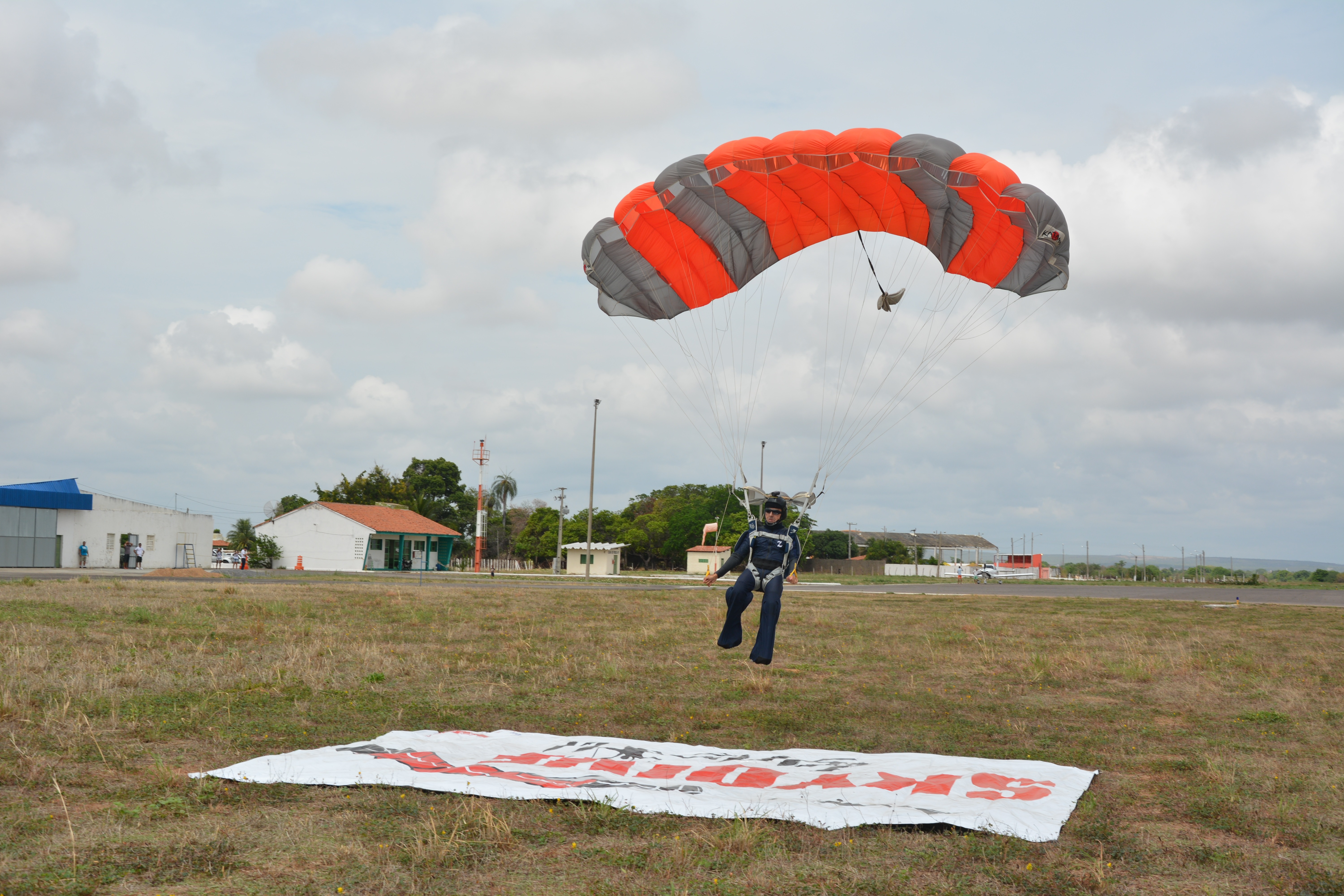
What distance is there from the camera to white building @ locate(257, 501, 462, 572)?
188ft

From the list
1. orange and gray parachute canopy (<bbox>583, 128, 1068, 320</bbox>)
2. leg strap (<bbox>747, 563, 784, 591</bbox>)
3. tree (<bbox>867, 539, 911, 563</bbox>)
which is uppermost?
orange and gray parachute canopy (<bbox>583, 128, 1068, 320</bbox>)

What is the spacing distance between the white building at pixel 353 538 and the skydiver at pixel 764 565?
4806cm

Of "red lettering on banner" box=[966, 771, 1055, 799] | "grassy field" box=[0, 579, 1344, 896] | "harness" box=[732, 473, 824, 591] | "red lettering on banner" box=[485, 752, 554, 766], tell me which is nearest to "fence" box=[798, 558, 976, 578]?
"grassy field" box=[0, 579, 1344, 896]

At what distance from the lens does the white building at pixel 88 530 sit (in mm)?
42844

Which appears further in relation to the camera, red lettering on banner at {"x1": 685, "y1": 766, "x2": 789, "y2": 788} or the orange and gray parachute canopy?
the orange and gray parachute canopy

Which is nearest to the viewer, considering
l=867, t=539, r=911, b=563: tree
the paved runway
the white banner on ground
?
the white banner on ground

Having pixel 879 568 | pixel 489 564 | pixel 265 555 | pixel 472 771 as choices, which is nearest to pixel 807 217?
pixel 472 771

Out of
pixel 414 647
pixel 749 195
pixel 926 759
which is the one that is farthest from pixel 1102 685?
pixel 414 647

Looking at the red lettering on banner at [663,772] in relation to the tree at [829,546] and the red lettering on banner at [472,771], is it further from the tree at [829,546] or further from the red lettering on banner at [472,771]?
the tree at [829,546]

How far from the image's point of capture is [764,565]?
35.2 ft

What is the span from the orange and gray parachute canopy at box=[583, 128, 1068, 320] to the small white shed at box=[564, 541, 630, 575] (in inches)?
1585

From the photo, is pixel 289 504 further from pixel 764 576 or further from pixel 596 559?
pixel 764 576

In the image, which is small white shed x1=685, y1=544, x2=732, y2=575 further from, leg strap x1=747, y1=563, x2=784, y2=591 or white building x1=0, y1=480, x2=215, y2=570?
leg strap x1=747, y1=563, x2=784, y2=591

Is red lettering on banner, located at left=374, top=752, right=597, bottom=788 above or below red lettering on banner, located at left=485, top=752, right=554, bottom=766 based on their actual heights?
above
